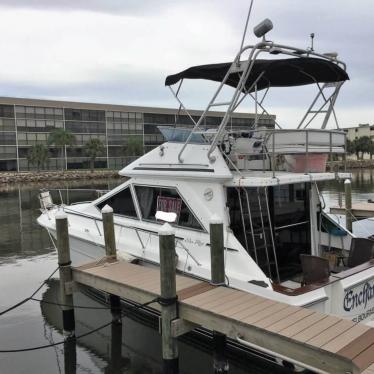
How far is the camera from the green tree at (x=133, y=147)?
72.8 m

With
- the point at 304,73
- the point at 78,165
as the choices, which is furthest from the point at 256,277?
the point at 78,165

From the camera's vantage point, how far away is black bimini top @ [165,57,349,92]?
283 inches

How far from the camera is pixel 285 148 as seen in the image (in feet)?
23.9

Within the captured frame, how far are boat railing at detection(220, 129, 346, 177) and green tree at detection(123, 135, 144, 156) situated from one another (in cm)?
6529

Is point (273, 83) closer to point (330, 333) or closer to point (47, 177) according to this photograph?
point (330, 333)

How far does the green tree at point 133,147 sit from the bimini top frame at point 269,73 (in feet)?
212

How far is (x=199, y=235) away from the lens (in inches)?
286

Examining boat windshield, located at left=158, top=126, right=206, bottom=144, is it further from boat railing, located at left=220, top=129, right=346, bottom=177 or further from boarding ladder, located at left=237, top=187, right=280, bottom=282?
boarding ladder, located at left=237, top=187, right=280, bottom=282

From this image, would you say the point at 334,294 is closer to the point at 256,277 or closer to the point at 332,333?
the point at 256,277

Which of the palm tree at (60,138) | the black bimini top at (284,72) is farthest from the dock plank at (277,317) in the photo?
the palm tree at (60,138)

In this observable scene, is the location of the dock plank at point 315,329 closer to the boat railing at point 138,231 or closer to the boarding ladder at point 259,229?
the boarding ladder at point 259,229

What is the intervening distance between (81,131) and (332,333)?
72.0 metres

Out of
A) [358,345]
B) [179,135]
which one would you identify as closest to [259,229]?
[179,135]

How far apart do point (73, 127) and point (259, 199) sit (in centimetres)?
6881
